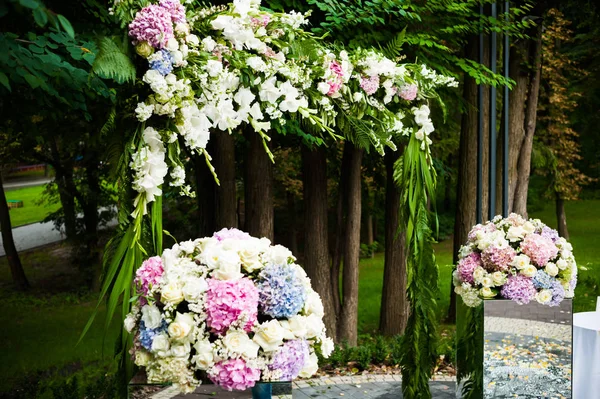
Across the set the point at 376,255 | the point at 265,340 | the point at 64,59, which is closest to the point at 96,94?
the point at 64,59

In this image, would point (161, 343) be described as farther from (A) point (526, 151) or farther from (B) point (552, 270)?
(A) point (526, 151)

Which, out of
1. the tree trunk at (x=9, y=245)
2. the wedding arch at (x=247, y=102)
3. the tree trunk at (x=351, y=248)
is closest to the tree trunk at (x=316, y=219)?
the tree trunk at (x=351, y=248)

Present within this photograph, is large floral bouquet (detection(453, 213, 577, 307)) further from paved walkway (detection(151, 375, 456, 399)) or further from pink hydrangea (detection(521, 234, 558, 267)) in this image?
paved walkway (detection(151, 375, 456, 399))

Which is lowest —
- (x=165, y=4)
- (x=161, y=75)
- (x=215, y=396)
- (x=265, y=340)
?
(x=215, y=396)

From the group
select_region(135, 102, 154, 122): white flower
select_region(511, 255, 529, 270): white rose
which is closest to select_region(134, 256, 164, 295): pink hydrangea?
select_region(135, 102, 154, 122): white flower

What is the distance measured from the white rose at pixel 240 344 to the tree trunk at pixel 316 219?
21.0ft

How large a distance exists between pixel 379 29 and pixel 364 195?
340 inches

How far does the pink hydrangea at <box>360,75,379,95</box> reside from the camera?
4777 millimetres

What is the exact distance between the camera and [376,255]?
68.9 ft

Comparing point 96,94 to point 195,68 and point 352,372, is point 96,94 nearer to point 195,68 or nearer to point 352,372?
point 195,68

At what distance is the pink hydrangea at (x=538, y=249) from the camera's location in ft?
16.3

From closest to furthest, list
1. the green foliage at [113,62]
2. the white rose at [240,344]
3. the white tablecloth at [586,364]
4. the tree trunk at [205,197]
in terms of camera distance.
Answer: the white rose at [240,344], the green foliage at [113,62], the white tablecloth at [586,364], the tree trunk at [205,197]

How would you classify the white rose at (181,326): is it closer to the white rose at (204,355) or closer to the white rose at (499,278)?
the white rose at (204,355)

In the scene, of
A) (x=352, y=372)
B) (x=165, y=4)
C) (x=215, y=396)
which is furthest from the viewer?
(x=352, y=372)
